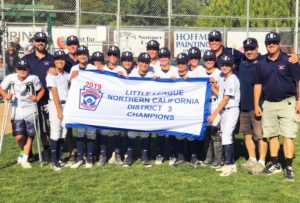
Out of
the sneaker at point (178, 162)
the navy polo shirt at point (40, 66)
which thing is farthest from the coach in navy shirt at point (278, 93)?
the navy polo shirt at point (40, 66)

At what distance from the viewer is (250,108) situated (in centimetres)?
830

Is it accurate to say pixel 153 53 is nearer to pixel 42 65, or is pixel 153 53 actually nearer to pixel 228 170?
pixel 42 65

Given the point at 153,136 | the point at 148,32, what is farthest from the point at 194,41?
the point at 153,136

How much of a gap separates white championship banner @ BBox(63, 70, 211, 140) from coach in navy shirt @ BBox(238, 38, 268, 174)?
73cm

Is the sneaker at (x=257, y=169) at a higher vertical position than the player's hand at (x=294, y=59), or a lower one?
lower

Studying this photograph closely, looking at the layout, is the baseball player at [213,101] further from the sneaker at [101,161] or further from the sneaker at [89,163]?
the sneaker at [89,163]

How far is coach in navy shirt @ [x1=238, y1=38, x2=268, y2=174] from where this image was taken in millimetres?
8141

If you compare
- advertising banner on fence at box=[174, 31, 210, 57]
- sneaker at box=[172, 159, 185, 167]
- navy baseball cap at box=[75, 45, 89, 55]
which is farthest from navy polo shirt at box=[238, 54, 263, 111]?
advertising banner on fence at box=[174, 31, 210, 57]

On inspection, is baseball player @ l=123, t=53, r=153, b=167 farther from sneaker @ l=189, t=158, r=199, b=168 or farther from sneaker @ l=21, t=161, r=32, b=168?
sneaker @ l=21, t=161, r=32, b=168

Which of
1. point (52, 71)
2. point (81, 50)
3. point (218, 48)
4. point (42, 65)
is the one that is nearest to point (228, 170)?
point (218, 48)

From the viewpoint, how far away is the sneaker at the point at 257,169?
798 cm

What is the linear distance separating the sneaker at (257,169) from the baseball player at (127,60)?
2.95 meters

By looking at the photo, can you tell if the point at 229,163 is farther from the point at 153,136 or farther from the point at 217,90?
the point at 153,136

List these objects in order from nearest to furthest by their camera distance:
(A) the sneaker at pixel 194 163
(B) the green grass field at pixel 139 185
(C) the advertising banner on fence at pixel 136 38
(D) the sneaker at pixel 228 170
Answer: (B) the green grass field at pixel 139 185 < (D) the sneaker at pixel 228 170 < (A) the sneaker at pixel 194 163 < (C) the advertising banner on fence at pixel 136 38
